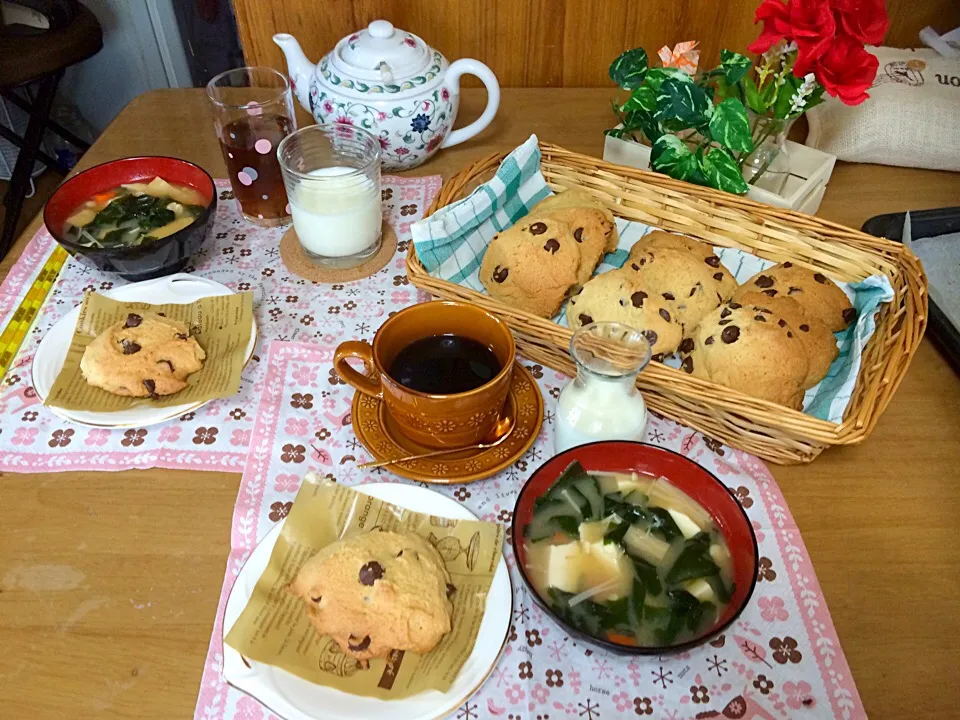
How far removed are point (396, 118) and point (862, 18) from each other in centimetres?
66

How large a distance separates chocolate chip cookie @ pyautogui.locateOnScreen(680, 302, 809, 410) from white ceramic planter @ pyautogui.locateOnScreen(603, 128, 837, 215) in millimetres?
283

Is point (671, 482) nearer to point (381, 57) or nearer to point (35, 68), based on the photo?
point (381, 57)

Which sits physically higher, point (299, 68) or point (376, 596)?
point (299, 68)

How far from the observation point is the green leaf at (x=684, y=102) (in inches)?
38.7

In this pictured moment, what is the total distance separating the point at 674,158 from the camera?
1004mm

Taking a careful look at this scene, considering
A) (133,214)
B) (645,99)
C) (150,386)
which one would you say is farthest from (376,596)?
(645,99)

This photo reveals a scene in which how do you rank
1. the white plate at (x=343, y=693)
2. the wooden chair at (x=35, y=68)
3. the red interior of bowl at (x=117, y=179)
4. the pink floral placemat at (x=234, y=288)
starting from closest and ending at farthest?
the white plate at (x=343, y=693), the pink floral placemat at (x=234, y=288), the red interior of bowl at (x=117, y=179), the wooden chair at (x=35, y=68)

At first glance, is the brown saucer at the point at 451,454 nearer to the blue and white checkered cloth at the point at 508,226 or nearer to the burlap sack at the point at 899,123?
the blue and white checkered cloth at the point at 508,226

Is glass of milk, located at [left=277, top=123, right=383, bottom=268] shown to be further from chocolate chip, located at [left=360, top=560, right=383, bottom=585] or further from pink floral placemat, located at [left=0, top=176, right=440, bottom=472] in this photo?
chocolate chip, located at [left=360, top=560, right=383, bottom=585]

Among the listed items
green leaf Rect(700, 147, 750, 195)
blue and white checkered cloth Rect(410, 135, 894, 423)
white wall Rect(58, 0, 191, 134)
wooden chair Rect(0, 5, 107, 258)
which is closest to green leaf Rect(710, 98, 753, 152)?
green leaf Rect(700, 147, 750, 195)

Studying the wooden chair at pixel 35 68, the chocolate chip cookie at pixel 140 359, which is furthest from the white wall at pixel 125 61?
the chocolate chip cookie at pixel 140 359

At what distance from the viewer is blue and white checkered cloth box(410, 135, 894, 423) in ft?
2.69

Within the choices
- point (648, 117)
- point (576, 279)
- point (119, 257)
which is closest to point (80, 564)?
point (119, 257)

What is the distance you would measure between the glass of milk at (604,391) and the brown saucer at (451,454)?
62mm
